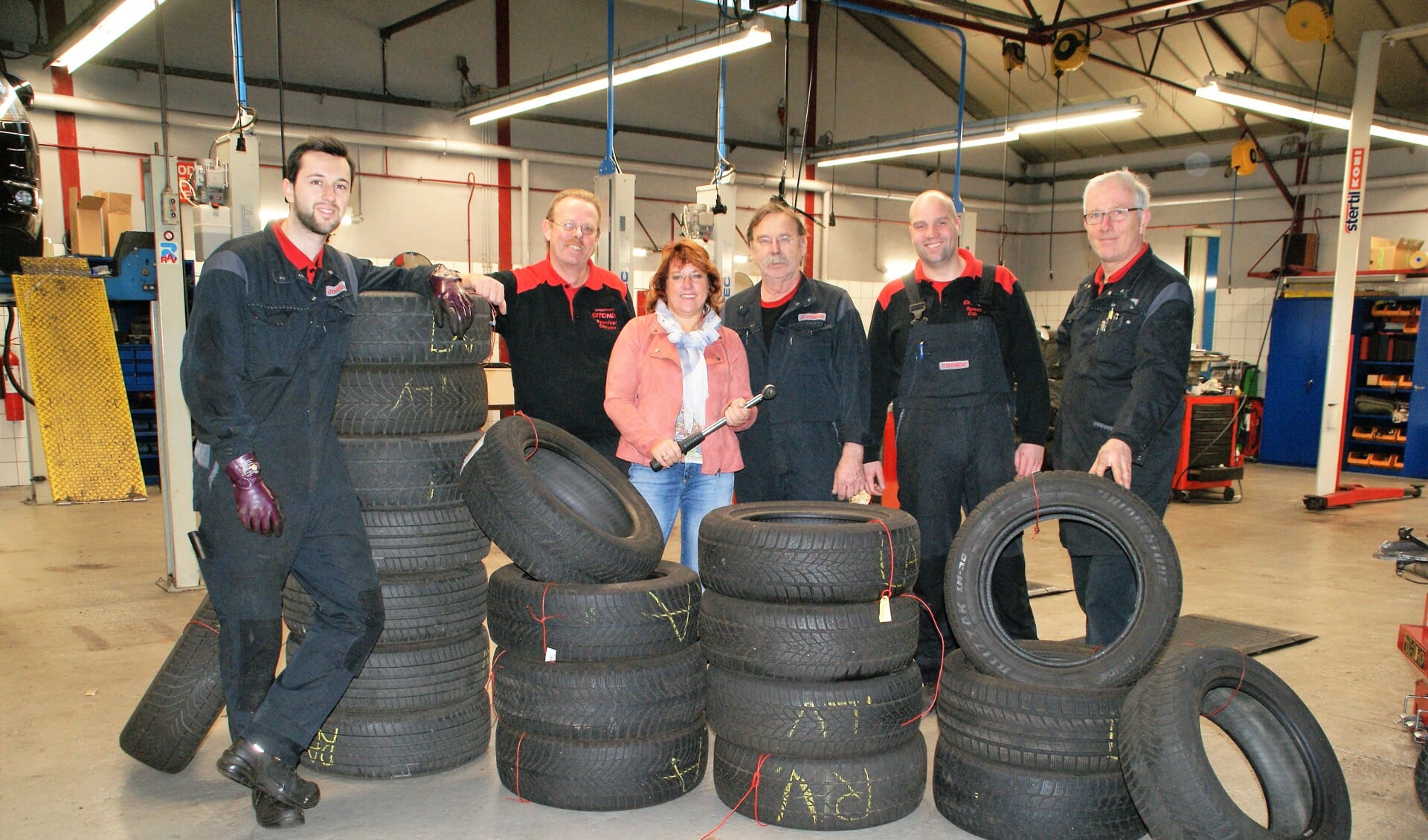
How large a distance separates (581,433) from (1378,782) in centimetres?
257

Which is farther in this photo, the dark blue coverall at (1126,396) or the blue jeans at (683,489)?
the blue jeans at (683,489)

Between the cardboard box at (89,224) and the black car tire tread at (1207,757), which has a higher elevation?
the cardboard box at (89,224)

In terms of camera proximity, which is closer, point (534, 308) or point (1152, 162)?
point (534, 308)

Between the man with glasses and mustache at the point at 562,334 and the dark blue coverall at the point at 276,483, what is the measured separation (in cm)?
68

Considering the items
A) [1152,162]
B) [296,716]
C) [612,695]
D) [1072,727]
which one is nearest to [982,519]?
[1072,727]

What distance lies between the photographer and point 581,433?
3.20 metres

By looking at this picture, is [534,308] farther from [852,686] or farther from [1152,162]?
[1152,162]

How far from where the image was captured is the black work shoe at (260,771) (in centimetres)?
→ 236

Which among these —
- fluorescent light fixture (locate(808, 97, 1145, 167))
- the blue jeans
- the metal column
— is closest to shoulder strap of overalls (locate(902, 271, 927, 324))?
the blue jeans

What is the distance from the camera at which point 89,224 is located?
7.40 metres

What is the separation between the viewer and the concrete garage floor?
2.50 m

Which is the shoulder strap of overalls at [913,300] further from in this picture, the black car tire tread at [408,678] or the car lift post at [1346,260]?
the car lift post at [1346,260]

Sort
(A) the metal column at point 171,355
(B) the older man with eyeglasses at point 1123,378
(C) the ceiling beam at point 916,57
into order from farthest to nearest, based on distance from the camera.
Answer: (C) the ceiling beam at point 916,57
(A) the metal column at point 171,355
(B) the older man with eyeglasses at point 1123,378

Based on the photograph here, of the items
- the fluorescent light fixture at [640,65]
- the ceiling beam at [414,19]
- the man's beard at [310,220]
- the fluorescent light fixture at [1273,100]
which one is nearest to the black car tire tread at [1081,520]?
the man's beard at [310,220]
